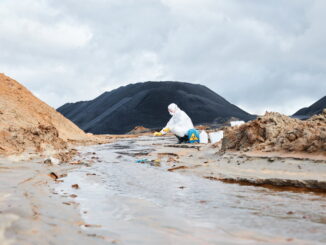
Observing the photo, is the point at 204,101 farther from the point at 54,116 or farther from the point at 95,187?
the point at 95,187

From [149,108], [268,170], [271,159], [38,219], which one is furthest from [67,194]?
[149,108]

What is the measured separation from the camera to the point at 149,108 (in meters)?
53.8

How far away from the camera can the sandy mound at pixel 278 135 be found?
19.3 feet

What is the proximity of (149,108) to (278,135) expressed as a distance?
154 ft

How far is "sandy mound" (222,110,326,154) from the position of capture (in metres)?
5.88

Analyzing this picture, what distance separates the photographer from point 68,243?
171 cm

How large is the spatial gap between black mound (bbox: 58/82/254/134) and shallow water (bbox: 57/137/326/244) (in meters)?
44.1

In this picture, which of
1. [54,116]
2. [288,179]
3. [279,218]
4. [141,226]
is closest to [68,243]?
[141,226]

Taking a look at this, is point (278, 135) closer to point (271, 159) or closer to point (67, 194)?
point (271, 159)

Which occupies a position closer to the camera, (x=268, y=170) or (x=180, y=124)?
(x=268, y=170)

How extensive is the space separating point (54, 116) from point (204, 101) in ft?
117

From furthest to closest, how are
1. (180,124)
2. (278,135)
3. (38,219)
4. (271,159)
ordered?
1. (180,124)
2. (278,135)
3. (271,159)
4. (38,219)

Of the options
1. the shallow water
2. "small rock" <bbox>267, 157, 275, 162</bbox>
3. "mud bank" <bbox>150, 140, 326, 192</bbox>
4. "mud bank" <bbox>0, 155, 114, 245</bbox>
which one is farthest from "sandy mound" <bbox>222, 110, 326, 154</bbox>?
"mud bank" <bbox>0, 155, 114, 245</bbox>

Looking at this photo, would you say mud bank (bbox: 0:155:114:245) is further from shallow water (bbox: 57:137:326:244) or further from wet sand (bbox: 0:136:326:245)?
shallow water (bbox: 57:137:326:244)
